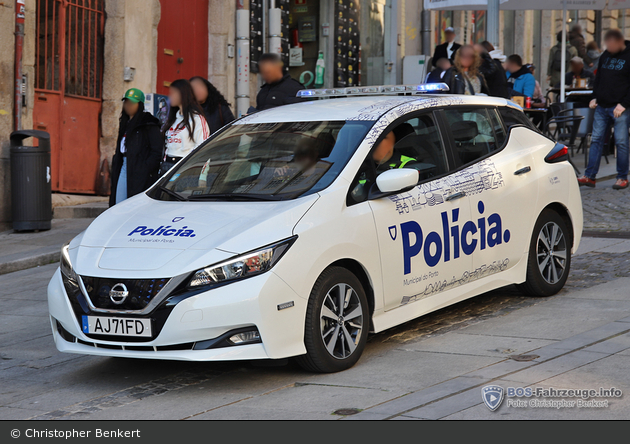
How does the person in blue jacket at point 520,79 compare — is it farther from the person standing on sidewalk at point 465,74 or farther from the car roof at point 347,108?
the car roof at point 347,108

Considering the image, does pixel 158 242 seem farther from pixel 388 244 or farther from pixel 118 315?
pixel 388 244

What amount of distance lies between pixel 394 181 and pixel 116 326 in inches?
70.8

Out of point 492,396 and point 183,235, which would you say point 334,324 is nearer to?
point 183,235

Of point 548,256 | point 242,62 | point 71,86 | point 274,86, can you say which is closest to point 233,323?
point 548,256

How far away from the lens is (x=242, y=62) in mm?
15938

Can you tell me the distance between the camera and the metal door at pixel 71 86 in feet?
39.9

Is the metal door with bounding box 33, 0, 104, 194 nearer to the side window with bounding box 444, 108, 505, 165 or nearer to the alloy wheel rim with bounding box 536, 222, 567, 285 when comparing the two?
the side window with bounding box 444, 108, 505, 165

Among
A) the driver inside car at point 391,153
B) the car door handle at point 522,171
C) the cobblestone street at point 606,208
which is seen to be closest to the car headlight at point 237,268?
the driver inside car at point 391,153

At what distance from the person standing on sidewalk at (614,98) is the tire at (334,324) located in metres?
8.12

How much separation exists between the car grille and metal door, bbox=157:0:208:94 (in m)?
10.2

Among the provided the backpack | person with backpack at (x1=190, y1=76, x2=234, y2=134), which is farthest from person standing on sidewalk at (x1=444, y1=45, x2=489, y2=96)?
the backpack

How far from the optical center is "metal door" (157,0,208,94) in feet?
48.0
